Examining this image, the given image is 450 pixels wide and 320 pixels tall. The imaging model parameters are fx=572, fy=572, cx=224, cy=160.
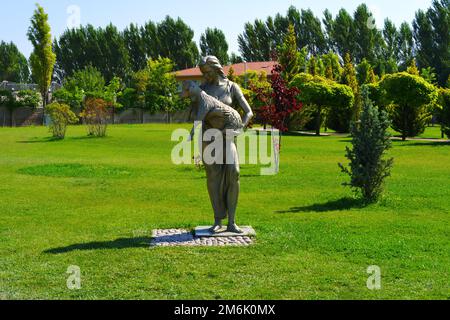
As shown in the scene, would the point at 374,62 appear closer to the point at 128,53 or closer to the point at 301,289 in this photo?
the point at 128,53

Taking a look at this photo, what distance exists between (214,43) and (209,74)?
65839 mm

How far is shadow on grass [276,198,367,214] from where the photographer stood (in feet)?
36.6

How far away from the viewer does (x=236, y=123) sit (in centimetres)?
826

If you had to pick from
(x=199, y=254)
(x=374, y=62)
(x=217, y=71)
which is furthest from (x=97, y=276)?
(x=374, y=62)

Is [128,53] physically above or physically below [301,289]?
above

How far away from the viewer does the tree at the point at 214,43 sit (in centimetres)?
7250

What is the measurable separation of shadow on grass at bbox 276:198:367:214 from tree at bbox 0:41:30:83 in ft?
256

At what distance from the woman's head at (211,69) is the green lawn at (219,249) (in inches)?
97.0

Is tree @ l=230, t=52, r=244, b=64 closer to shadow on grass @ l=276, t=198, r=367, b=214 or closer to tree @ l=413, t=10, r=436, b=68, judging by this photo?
tree @ l=413, t=10, r=436, b=68

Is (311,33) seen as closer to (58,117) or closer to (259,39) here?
(259,39)

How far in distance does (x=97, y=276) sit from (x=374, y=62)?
196ft

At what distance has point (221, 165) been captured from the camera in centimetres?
833

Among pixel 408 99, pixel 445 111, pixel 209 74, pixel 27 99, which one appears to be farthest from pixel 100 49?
pixel 209 74
